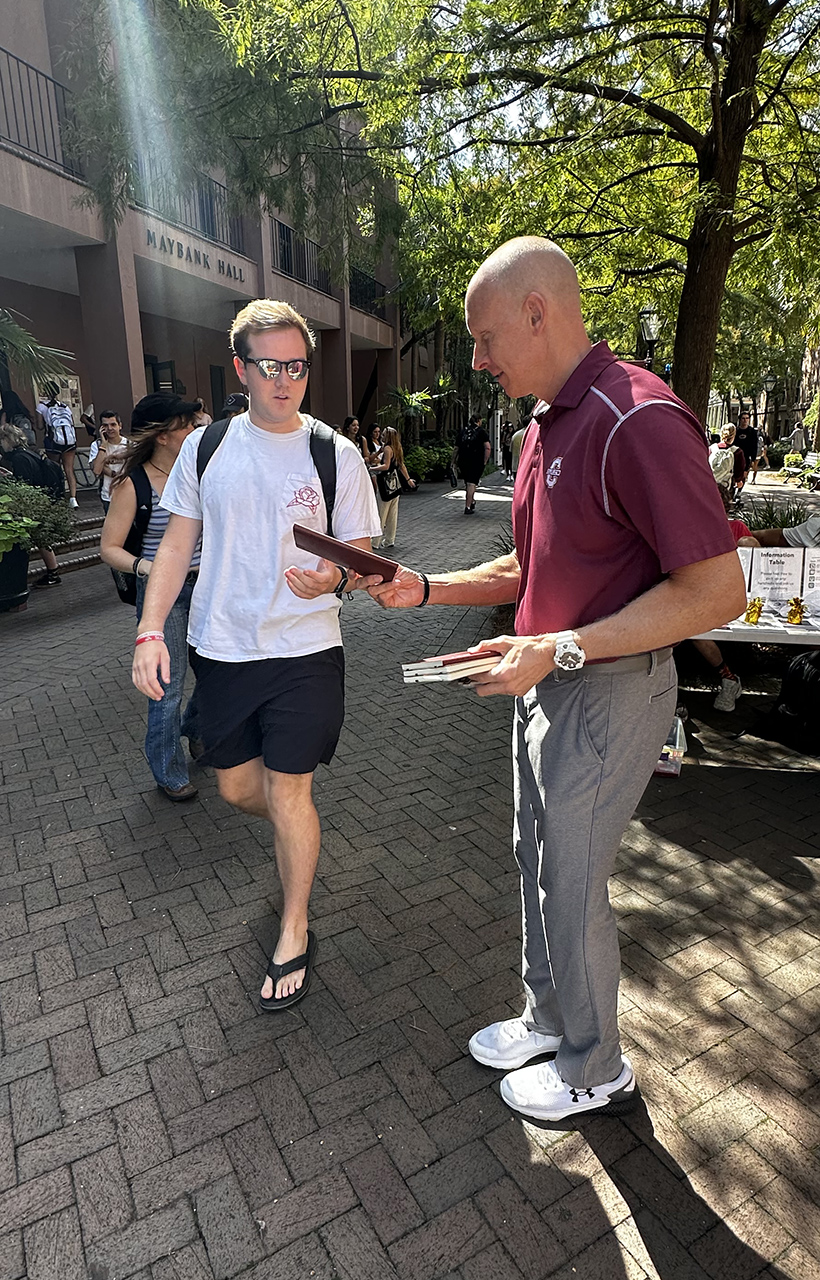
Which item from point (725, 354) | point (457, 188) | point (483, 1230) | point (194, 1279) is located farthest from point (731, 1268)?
point (725, 354)

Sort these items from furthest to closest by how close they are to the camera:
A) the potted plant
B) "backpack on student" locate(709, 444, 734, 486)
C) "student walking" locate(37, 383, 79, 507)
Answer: "student walking" locate(37, 383, 79, 507), "backpack on student" locate(709, 444, 734, 486), the potted plant

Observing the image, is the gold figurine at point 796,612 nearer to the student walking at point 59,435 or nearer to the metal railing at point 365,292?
the student walking at point 59,435

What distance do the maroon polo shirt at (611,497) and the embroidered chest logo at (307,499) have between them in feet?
2.71

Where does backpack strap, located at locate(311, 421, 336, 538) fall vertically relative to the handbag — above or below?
above

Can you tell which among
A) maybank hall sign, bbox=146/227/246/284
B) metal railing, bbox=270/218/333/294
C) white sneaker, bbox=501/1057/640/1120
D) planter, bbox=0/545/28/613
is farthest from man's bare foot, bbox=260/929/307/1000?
metal railing, bbox=270/218/333/294

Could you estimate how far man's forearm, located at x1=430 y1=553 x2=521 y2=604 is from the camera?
2.35 meters

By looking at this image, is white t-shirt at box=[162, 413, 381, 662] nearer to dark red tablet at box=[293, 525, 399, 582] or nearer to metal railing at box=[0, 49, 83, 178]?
dark red tablet at box=[293, 525, 399, 582]

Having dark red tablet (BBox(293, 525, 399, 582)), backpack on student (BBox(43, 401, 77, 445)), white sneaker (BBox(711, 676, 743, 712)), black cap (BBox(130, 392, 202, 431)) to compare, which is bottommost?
white sneaker (BBox(711, 676, 743, 712))

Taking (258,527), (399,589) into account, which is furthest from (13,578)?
(399,589)

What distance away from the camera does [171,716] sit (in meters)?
3.88

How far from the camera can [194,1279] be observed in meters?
1.81

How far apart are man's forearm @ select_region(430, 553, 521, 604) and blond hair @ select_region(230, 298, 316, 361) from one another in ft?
2.87

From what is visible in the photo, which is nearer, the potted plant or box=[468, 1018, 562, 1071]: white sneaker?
box=[468, 1018, 562, 1071]: white sneaker

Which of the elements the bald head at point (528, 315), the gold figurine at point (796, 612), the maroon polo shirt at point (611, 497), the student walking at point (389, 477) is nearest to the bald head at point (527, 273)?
the bald head at point (528, 315)
